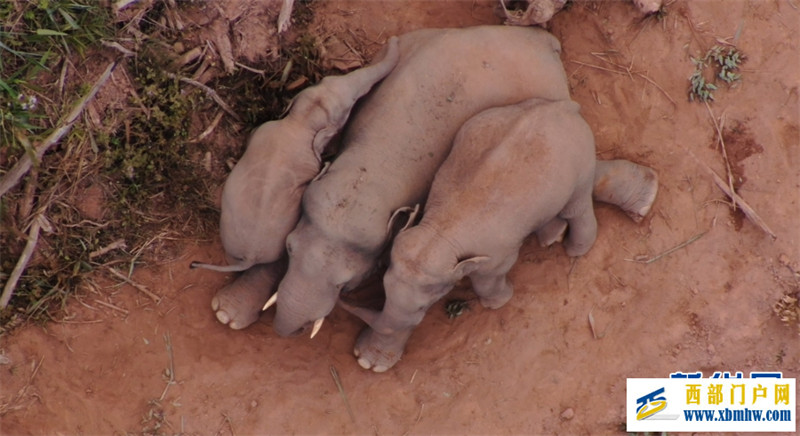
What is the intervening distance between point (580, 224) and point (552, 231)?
250 mm

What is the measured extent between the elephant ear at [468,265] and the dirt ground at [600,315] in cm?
101

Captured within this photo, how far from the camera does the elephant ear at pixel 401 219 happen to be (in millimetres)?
4695

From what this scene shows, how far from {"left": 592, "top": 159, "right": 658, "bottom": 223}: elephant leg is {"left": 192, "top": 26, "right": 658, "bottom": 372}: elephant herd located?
0.04 feet

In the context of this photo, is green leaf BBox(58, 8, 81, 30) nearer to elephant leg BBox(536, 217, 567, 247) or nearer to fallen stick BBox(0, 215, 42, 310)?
fallen stick BBox(0, 215, 42, 310)

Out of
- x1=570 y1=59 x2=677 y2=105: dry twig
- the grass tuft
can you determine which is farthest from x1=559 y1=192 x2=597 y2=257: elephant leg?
the grass tuft

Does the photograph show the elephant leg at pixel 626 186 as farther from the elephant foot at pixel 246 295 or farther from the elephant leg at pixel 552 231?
the elephant foot at pixel 246 295

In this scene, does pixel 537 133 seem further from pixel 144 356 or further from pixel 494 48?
pixel 144 356

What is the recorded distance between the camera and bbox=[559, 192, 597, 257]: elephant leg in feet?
16.7

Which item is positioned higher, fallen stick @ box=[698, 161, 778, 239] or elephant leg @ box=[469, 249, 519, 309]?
fallen stick @ box=[698, 161, 778, 239]

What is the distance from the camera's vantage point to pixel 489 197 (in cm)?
457

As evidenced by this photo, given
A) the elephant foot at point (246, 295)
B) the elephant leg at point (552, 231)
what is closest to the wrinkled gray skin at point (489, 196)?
the elephant leg at point (552, 231)

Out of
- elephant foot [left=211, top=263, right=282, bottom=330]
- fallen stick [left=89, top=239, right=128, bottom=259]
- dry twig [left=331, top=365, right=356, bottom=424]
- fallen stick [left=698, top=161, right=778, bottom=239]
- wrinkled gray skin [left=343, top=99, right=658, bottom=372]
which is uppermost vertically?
wrinkled gray skin [left=343, top=99, right=658, bottom=372]

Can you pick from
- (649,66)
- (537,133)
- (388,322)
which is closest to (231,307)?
(388,322)

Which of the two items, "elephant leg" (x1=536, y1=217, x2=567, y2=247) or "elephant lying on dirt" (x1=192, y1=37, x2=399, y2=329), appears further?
"elephant leg" (x1=536, y1=217, x2=567, y2=247)
